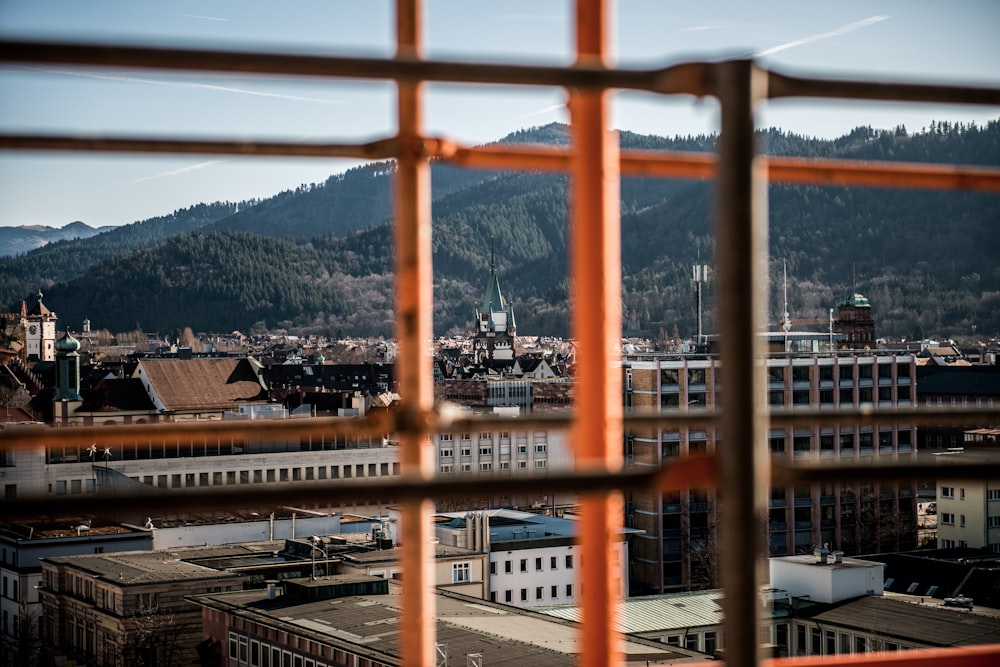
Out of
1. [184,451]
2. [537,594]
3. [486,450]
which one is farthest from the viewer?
[486,450]

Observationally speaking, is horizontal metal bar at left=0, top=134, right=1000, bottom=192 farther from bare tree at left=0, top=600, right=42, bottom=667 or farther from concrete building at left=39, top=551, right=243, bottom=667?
bare tree at left=0, top=600, right=42, bottom=667

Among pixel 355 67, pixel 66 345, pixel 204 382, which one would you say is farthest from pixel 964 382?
pixel 355 67

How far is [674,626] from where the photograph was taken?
27344 millimetres

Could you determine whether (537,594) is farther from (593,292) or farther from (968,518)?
(593,292)

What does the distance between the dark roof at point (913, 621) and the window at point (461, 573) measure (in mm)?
9873

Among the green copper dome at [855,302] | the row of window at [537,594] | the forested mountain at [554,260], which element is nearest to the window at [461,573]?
the row of window at [537,594]

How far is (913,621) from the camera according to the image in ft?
81.2

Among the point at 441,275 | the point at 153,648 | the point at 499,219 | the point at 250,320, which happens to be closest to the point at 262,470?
the point at 153,648

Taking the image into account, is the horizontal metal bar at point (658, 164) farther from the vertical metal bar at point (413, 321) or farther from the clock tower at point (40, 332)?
the clock tower at point (40, 332)

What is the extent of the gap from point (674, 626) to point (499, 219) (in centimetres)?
11783

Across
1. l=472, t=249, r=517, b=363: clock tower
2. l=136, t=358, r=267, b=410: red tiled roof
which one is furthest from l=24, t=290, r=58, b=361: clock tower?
l=136, t=358, r=267, b=410: red tiled roof

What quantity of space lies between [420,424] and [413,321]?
0.65 feet

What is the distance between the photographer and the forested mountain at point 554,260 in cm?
8988

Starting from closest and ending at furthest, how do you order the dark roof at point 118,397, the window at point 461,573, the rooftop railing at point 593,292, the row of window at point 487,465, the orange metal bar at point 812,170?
1. the rooftop railing at point 593,292
2. the orange metal bar at point 812,170
3. the window at point 461,573
4. the row of window at point 487,465
5. the dark roof at point 118,397
